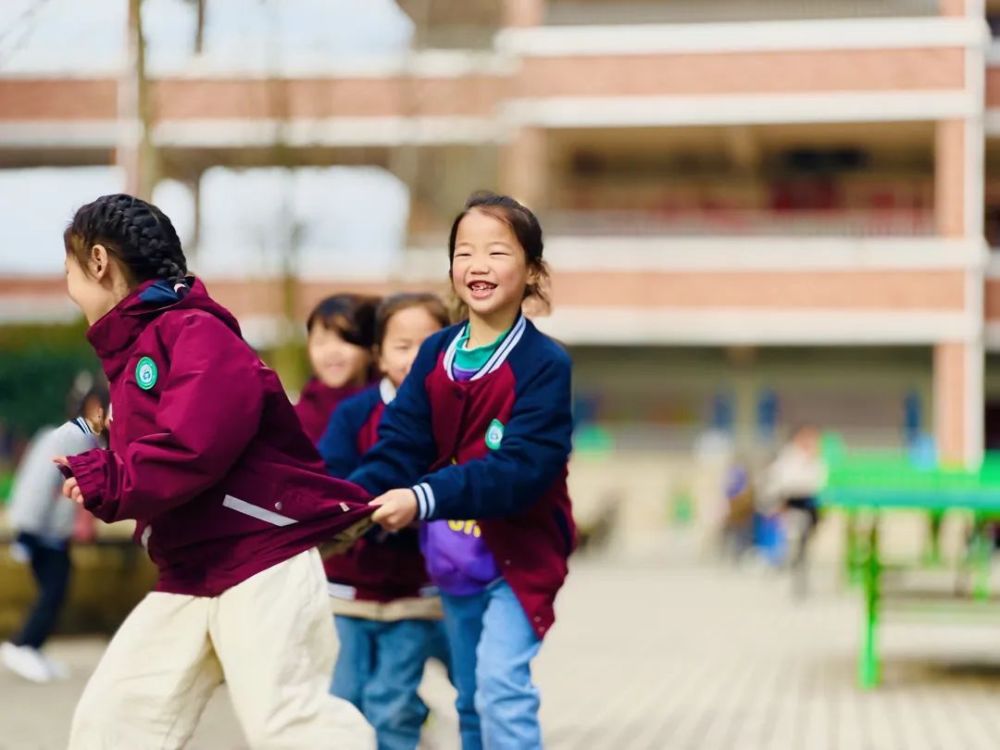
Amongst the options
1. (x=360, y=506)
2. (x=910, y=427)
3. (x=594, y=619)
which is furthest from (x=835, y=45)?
(x=360, y=506)

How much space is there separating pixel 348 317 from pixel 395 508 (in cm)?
179

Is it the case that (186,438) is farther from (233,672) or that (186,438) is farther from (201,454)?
(233,672)

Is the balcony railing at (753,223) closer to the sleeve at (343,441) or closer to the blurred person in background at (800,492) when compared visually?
the blurred person in background at (800,492)

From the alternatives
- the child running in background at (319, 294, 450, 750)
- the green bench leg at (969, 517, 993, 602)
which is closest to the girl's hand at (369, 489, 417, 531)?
the child running in background at (319, 294, 450, 750)

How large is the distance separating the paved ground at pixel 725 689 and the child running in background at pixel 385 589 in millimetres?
1757

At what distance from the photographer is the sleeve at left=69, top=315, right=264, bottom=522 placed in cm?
393

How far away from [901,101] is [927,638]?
70.3 feet

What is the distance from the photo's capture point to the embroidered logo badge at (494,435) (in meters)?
4.77

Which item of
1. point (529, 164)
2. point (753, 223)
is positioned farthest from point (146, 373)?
point (753, 223)

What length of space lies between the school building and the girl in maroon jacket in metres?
26.6

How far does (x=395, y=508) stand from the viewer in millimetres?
4371

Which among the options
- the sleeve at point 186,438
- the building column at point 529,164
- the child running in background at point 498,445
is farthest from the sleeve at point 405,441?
the building column at point 529,164

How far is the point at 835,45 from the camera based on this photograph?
111ft

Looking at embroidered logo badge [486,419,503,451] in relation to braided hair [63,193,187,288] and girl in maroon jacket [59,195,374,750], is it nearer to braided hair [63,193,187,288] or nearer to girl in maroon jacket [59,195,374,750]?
girl in maroon jacket [59,195,374,750]
